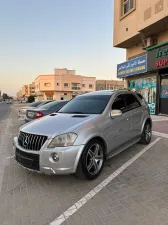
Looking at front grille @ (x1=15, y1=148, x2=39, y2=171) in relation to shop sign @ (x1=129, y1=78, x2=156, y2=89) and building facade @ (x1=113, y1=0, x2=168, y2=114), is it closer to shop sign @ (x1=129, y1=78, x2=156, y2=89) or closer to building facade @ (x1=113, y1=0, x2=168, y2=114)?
building facade @ (x1=113, y1=0, x2=168, y2=114)

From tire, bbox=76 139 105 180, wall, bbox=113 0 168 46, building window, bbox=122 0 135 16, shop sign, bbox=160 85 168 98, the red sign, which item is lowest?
tire, bbox=76 139 105 180

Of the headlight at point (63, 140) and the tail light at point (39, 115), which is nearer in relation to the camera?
the headlight at point (63, 140)

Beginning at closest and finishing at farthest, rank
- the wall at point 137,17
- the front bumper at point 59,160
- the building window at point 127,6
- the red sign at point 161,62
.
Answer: the front bumper at point 59,160
the wall at point 137,17
the red sign at point 161,62
the building window at point 127,6

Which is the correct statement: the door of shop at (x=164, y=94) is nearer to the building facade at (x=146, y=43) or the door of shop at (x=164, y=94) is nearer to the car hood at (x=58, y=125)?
the building facade at (x=146, y=43)

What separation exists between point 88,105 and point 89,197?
2.26 metres

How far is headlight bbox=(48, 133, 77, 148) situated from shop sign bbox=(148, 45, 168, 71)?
10.7m

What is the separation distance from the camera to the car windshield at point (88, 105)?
14.7ft

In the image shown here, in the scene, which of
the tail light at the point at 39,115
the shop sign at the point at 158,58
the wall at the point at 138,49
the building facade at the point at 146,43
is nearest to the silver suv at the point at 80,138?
the tail light at the point at 39,115

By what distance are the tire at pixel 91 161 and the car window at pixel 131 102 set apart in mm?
1721

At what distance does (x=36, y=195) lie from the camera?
10.7ft

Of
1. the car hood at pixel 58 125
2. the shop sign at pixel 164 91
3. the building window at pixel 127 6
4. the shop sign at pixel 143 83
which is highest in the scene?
the building window at pixel 127 6

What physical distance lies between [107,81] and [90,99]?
9131 centimetres

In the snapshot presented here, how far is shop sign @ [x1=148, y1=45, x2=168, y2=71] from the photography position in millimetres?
12109

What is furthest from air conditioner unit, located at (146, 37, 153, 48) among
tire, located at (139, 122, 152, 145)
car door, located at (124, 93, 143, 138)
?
car door, located at (124, 93, 143, 138)
